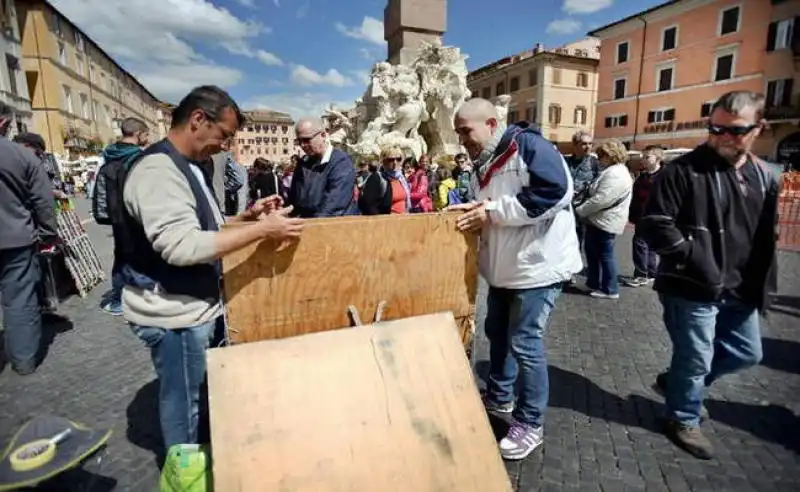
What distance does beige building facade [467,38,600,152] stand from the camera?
131 feet

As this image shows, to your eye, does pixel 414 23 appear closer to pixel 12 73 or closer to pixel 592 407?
pixel 592 407

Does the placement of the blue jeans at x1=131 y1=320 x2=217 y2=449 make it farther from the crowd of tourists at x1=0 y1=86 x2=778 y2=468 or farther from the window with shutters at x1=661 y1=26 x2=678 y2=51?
the window with shutters at x1=661 y1=26 x2=678 y2=51

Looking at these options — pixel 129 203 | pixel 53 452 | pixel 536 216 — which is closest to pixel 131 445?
pixel 53 452

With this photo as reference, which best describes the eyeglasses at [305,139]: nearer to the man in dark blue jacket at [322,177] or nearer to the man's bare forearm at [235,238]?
the man in dark blue jacket at [322,177]

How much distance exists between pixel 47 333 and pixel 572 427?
4.97 meters

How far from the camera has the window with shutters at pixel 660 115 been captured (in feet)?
109

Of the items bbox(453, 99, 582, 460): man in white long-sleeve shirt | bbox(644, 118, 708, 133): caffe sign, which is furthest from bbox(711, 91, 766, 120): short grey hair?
bbox(644, 118, 708, 133): caffe sign

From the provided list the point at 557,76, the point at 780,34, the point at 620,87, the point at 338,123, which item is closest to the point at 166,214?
the point at 338,123

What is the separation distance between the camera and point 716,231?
237 cm

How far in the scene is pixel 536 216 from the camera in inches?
85.0

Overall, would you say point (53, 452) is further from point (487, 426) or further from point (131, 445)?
point (487, 426)

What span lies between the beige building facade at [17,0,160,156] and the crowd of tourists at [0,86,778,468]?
40.9 meters

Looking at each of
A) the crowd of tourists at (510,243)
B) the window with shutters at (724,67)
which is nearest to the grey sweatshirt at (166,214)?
the crowd of tourists at (510,243)

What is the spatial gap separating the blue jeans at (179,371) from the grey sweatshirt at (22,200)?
2.41 meters
